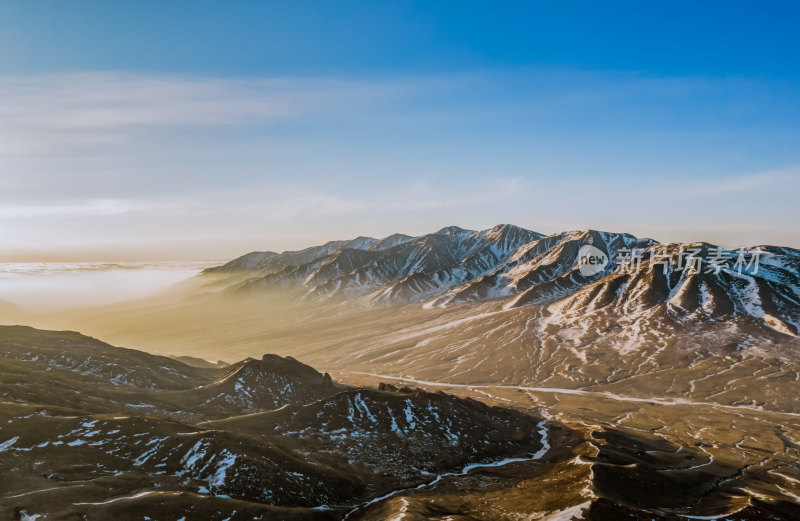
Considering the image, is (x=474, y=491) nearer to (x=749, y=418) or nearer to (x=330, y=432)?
(x=330, y=432)

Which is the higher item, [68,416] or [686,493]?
[68,416]

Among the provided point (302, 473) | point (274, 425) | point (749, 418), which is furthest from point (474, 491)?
point (749, 418)

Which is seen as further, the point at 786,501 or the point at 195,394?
the point at 195,394

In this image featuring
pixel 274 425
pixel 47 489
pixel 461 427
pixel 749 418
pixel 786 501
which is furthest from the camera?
pixel 749 418

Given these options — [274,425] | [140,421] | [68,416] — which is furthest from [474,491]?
[68,416]

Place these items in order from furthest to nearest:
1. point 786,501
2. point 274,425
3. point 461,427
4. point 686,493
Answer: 1. point 461,427
2. point 274,425
3. point 686,493
4. point 786,501

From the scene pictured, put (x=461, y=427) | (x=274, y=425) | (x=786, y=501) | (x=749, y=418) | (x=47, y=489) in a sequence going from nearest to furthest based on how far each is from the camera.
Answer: (x=47, y=489), (x=786, y=501), (x=274, y=425), (x=461, y=427), (x=749, y=418)

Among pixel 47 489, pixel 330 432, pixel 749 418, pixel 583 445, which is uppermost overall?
pixel 47 489

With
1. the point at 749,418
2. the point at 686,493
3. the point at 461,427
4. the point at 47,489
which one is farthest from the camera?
the point at 749,418

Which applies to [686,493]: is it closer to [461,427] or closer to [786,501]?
[786,501]
